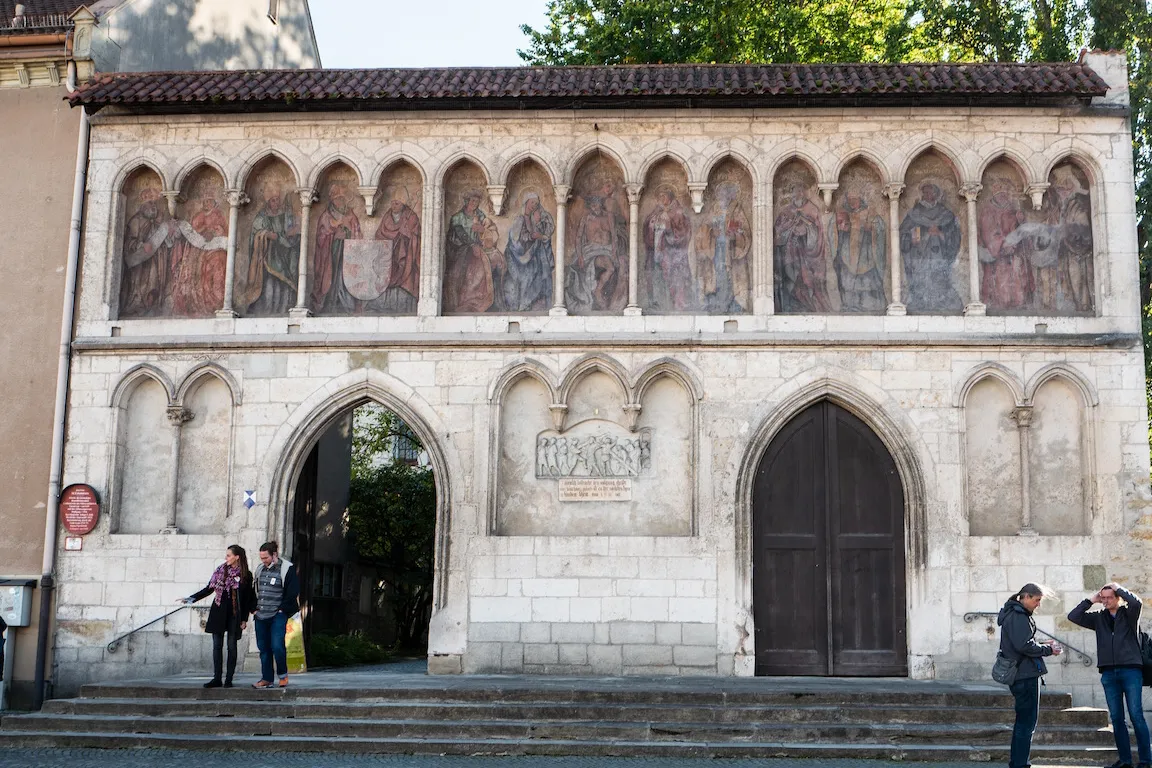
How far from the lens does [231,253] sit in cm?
1811

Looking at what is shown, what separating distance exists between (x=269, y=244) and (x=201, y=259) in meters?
1.01

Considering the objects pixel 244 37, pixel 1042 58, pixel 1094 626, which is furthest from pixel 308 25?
pixel 1094 626

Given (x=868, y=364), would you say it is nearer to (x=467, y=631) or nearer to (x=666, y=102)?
(x=666, y=102)

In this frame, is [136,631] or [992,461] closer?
[992,461]

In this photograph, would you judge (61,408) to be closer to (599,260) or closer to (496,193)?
(496,193)

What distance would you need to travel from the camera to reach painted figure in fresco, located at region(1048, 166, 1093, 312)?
1738cm

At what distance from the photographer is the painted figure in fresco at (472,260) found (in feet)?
58.7

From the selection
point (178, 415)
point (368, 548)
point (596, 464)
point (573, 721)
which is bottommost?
point (573, 721)

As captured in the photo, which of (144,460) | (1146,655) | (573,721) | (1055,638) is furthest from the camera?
(144,460)

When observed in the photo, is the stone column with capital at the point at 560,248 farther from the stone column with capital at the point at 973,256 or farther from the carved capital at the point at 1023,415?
the carved capital at the point at 1023,415

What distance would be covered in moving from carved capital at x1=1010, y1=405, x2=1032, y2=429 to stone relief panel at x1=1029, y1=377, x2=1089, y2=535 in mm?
146

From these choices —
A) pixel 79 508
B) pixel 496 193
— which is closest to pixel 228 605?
pixel 79 508

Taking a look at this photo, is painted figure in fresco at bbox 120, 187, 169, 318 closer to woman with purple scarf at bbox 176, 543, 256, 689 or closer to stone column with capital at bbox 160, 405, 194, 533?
stone column with capital at bbox 160, 405, 194, 533

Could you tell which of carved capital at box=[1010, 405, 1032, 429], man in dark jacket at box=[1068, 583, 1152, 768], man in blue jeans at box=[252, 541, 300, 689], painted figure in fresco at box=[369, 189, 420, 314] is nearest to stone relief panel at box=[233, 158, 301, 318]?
painted figure in fresco at box=[369, 189, 420, 314]
